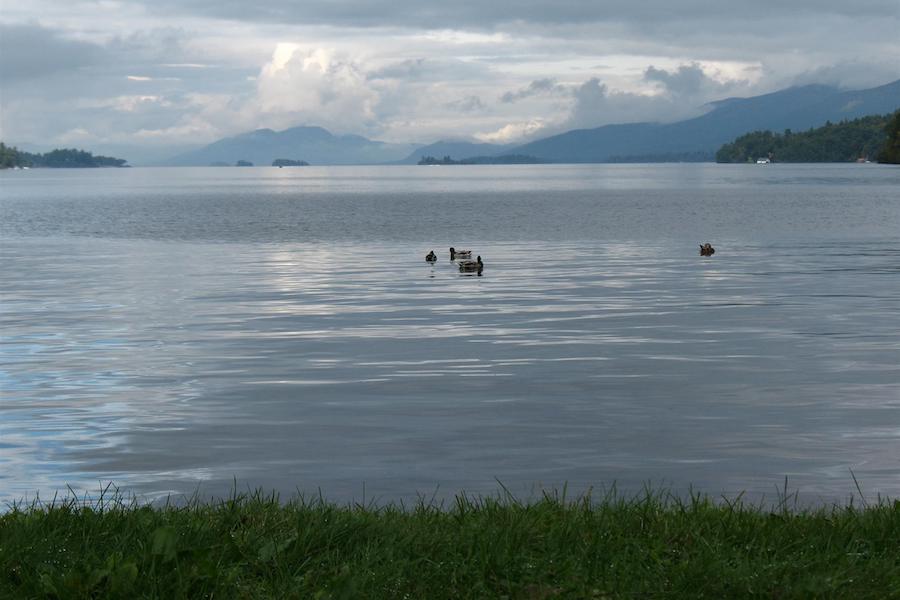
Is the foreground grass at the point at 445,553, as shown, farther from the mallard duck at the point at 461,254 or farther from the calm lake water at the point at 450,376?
the mallard duck at the point at 461,254

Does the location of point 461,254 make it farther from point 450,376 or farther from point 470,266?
point 450,376

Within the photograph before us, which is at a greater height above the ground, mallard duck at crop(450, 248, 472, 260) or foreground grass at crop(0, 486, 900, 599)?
foreground grass at crop(0, 486, 900, 599)

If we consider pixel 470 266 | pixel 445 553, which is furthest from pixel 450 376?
pixel 470 266

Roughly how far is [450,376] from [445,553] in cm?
1193

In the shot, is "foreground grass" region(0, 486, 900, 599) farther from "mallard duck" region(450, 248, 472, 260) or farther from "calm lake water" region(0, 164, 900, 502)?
"mallard duck" region(450, 248, 472, 260)

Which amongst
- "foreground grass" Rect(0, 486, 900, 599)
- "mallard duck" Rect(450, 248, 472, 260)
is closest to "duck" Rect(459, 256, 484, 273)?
"mallard duck" Rect(450, 248, 472, 260)

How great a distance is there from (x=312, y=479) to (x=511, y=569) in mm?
5669

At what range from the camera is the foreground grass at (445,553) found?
26.5ft

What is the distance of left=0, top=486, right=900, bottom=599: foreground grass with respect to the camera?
8.08 meters

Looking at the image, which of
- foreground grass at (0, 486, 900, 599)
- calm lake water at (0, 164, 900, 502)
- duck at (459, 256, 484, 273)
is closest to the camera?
foreground grass at (0, 486, 900, 599)

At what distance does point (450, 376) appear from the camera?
67.8 feet

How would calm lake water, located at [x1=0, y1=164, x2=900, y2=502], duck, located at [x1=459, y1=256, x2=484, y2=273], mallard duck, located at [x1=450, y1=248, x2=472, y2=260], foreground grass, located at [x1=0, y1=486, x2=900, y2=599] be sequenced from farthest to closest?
mallard duck, located at [x1=450, y1=248, x2=472, y2=260]
duck, located at [x1=459, y1=256, x2=484, y2=273]
calm lake water, located at [x1=0, y1=164, x2=900, y2=502]
foreground grass, located at [x1=0, y1=486, x2=900, y2=599]

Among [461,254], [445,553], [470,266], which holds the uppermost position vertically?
[445,553]

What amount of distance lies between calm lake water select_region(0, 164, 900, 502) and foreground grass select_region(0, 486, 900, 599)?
11.6ft
